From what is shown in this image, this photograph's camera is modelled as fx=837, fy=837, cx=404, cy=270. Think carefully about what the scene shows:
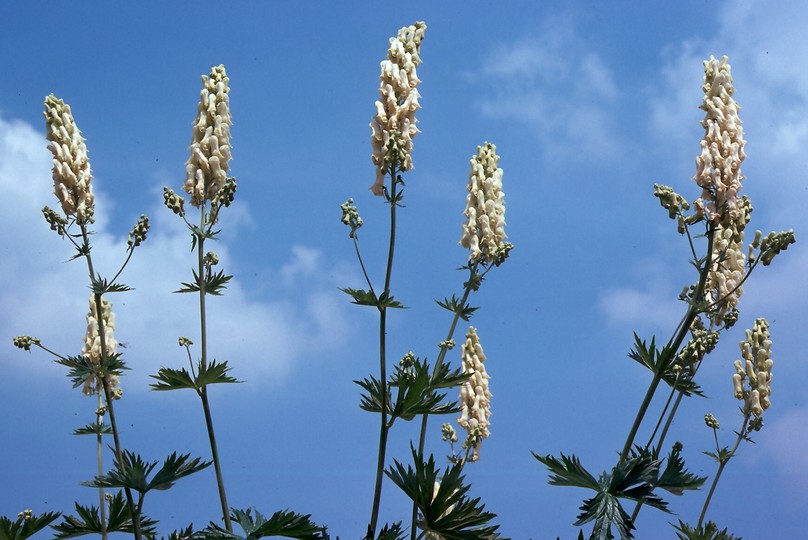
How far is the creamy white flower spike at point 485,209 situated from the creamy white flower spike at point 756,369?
353 cm

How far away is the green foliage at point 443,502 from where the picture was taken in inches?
214

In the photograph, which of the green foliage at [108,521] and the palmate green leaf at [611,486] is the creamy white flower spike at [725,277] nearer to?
the palmate green leaf at [611,486]

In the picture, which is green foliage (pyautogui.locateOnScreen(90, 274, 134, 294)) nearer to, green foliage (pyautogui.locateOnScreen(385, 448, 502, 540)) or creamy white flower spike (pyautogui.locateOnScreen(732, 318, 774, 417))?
green foliage (pyautogui.locateOnScreen(385, 448, 502, 540))

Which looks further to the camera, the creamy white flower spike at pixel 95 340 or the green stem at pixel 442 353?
the creamy white flower spike at pixel 95 340

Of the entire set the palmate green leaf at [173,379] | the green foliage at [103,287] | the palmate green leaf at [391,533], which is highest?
the green foliage at [103,287]

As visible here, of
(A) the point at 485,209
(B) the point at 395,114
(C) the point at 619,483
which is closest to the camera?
(C) the point at 619,483

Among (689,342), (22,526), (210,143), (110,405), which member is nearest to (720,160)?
(689,342)

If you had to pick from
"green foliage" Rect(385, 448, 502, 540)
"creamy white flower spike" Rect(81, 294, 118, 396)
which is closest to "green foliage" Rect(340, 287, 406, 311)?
"green foliage" Rect(385, 448, 502, 540)

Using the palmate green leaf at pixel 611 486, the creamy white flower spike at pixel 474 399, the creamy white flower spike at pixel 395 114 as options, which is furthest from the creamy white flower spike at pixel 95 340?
the palmate green leaf at pixel 611 486

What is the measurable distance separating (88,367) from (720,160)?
5.09 m

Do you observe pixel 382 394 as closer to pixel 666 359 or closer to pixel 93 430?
pixel 666 359

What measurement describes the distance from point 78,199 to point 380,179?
2619mm

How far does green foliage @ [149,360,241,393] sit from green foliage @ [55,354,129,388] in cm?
69

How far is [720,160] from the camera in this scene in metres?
6.11
